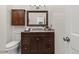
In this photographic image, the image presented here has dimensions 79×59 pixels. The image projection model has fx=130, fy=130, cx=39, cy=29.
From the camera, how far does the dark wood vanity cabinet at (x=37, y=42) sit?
1986 millimetres

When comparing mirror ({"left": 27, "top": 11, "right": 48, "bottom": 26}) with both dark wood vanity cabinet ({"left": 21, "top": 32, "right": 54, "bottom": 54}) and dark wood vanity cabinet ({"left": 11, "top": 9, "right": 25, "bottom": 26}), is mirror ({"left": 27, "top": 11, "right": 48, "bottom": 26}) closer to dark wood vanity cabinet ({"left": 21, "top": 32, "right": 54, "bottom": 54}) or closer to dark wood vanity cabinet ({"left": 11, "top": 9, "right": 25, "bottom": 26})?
dark wood vanity cabinet ({"left": 11, "top": 9, "right": 25, "bottom": 26})

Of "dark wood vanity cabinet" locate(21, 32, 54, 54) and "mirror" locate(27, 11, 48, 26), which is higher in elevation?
"mirror" locate(27, 11, 48, 26)

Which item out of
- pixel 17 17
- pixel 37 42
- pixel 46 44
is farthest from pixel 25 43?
pixel 17 17

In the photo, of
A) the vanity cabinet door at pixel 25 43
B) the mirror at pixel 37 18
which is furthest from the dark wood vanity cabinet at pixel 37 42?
the mirror at pixel 37 18

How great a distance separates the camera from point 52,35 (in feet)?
6.57

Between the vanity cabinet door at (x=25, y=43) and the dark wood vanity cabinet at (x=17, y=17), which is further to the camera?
the dark wood vanity cabinet at (x=17, y=17)

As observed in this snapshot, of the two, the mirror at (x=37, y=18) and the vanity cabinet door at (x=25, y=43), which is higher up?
the mirror at (x=37, y=18)

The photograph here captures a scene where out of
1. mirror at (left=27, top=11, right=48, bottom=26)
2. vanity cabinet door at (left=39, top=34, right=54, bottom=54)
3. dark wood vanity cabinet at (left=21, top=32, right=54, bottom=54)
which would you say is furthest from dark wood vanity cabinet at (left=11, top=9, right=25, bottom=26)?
vanity cabinet door at (left=39, top=34, right=54, bottom=54)

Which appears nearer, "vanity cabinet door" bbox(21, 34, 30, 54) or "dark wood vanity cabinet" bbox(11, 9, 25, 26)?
"vanity cabinet door" bbox(21, 34, 30, 54)

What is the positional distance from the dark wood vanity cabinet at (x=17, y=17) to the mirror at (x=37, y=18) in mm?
99

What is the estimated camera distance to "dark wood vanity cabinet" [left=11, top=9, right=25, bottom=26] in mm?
2088

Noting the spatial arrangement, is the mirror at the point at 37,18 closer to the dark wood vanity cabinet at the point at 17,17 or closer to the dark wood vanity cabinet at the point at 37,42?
the dark wood vanity cabinet at the point at 17,17

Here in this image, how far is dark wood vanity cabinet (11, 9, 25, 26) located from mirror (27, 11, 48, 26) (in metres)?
0.10
